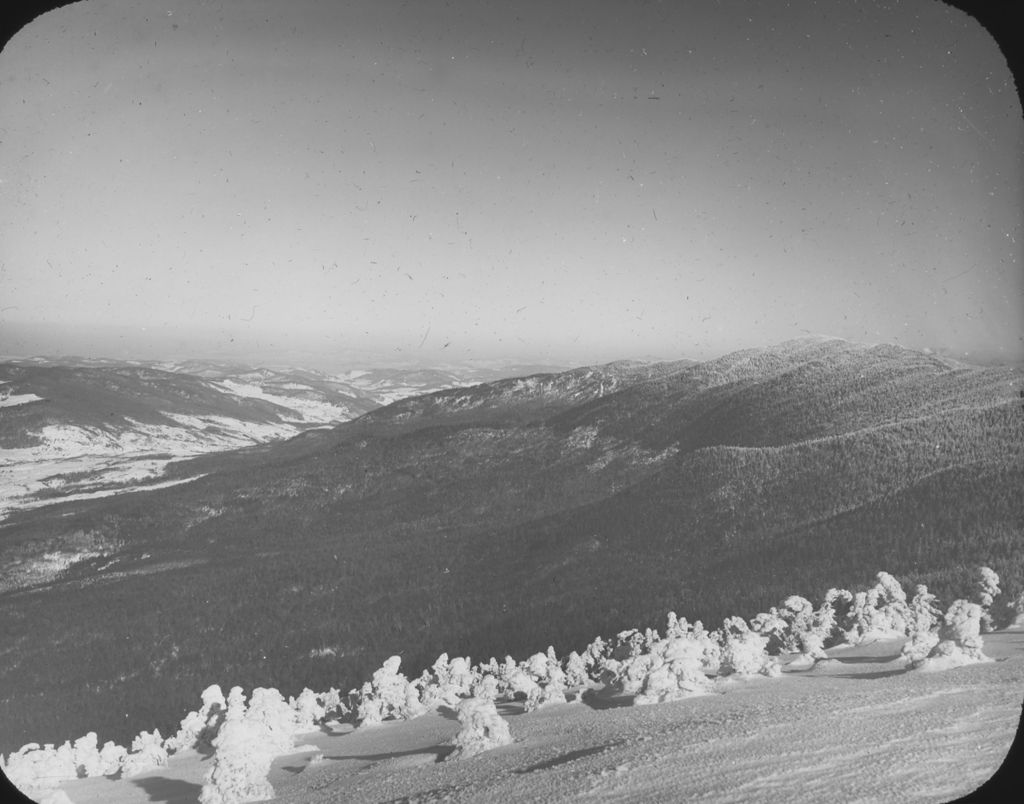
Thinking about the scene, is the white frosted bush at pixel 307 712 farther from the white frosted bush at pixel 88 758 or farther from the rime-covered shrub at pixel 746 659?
the rime-covered shrub at pixel 746 659

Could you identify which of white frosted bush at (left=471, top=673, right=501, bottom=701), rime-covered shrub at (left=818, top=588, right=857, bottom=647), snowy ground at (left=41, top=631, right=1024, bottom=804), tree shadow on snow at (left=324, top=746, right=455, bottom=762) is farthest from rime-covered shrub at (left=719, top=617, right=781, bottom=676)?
tree shadow on snow at (left=324, top=746, right=455, bottom=762)

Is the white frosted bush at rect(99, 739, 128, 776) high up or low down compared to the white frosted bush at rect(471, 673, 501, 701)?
down

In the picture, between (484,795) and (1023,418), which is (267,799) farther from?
(1023,418)

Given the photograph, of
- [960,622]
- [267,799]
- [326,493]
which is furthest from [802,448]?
[326,493]

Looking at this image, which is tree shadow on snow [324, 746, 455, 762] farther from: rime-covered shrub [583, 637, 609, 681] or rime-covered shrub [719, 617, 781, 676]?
rime-covered shrub [719, 617, 781, 676]

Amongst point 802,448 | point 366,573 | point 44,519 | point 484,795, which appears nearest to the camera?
point 484,795

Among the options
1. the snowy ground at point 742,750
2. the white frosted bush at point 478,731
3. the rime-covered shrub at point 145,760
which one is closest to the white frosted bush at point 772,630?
the snowy ground at point 742,750
